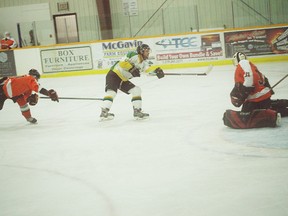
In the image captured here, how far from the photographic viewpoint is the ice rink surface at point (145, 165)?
292 centimetres

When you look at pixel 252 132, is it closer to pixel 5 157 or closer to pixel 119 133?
pixel 119 133

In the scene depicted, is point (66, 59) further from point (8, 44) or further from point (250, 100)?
point (250, 100)

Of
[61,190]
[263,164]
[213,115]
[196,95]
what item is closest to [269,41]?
[196,95]

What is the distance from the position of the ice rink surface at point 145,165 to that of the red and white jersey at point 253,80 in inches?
15.4

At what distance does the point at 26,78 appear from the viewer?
20.3 feet

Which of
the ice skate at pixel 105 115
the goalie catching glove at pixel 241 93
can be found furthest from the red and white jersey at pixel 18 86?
the goalie catching glove at pixel 241 93

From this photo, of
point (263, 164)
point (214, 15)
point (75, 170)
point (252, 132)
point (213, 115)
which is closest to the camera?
point (263, 164)

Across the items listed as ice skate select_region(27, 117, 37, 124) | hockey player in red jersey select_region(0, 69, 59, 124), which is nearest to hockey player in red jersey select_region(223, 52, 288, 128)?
hockey player in red jersey select_region(0, 69, 59, 124)

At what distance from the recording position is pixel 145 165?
3.89 m

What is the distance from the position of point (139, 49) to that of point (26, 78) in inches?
63.2

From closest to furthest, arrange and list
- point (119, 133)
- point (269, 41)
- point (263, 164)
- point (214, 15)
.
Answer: point (263, 164) → point (119, 133) → point (269, 41) → point (214, 15)

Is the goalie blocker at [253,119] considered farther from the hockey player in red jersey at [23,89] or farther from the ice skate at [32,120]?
the ice skate at [32,120]

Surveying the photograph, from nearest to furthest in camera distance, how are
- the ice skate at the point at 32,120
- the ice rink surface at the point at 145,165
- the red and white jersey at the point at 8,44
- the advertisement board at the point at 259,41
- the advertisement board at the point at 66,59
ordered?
1. the ice rink surface at the point at 145,165
2. the ice skate at the point at 32,120
3. the advertisement board at the point at 259,41
4. the advertisement board at the point at 66,59
5. the red and white jersey at the point at 8,44

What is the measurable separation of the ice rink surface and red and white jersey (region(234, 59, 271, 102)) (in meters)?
0.39
